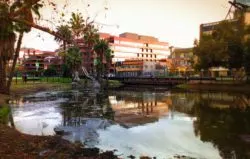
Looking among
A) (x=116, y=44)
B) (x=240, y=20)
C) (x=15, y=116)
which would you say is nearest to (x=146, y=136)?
(x=15, y=116)

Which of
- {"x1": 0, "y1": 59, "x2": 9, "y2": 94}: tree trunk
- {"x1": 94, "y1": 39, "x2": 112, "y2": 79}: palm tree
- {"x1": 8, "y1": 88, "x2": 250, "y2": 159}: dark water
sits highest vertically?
{"x1": 94, "y1": 39, "x2": 112, "y2": 79}: palm tree

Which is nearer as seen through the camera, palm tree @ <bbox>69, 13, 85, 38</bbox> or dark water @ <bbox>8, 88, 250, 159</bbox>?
palm tree @ <bbox>69, 13, 85, 38</bbox>

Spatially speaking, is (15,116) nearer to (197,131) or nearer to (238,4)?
(197,131)

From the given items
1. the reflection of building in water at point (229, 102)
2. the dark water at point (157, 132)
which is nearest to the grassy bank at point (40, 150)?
the dark water at point (157, 132)

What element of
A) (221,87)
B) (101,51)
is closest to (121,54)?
(101,51)

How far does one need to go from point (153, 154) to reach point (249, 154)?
16.5ft

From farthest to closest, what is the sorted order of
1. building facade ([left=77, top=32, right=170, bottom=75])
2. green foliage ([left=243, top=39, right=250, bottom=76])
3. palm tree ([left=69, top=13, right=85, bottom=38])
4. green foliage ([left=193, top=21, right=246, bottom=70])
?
building facade ([left=77, top=32, right=170, bottom=75]), green foliage ([left=193, top=21, right=246, bottom=70]), green foliage ([left=243, top=39, right=250, bottom=76]), palm tree ([left=69, top=13, right=85, bottom=38])

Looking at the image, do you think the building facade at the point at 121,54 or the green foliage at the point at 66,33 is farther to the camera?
the building facade at the point at 121,54

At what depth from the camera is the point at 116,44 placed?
17988 centimetres

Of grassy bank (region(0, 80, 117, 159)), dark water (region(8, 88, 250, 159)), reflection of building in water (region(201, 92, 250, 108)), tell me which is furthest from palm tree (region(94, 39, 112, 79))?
grassy bank (region(0, 80, 117, 159))

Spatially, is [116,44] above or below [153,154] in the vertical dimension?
above

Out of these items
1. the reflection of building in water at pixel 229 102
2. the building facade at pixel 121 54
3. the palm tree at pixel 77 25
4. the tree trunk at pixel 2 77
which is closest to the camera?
the palm tree at pixel 77 25

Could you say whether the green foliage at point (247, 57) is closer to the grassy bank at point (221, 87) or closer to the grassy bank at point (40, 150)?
the grassy bank at point (221, 87)

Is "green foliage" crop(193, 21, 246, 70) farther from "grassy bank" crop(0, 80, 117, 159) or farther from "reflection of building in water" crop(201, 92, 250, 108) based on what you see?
"grassy bank" crop(0, 80, 117, 159)
